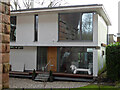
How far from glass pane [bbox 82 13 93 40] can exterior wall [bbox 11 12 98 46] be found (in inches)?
12.8

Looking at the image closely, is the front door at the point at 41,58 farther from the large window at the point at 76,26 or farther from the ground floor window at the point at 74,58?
the large window at the point at 76,26

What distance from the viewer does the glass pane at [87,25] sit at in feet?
40.8

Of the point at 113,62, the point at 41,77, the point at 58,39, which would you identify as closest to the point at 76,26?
the point at 58,39

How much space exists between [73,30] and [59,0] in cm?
1564

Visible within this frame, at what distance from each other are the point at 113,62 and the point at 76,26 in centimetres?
412

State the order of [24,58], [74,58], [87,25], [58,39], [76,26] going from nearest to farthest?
[87,25]
[76,26]
[74,58]
[58,39]
[24,58]

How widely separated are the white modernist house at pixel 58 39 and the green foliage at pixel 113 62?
138 cm

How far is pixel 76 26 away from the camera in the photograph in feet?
41.8

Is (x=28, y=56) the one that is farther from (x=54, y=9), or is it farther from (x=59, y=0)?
(x=59, y=0)

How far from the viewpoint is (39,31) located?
1379 centimetres

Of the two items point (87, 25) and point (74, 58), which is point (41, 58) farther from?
point (87, 25)

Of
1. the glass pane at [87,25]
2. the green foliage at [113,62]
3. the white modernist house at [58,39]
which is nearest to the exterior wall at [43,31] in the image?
the white modernist house at [58,39]

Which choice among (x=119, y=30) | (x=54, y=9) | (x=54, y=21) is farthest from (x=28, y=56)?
(x=119, y=30)

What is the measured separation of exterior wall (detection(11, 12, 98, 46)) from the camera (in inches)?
495
